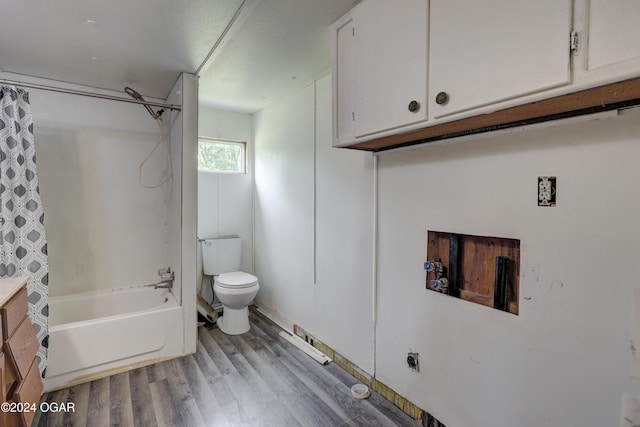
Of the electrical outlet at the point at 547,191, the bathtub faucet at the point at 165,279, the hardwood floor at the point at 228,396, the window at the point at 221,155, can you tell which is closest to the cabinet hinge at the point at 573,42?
the electrical outlet at the point at 547,191

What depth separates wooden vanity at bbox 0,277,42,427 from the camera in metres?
1.16

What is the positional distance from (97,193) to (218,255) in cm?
117

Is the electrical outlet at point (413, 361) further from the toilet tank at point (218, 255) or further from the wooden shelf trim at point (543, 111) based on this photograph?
the toilet tank at point (218, 255)

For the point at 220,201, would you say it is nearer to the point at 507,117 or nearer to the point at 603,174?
the point at 507,117

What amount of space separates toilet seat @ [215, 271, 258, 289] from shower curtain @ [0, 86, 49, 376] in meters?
1.18

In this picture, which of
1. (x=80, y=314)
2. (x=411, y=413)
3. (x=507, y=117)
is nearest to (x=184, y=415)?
(x=411, y=413)

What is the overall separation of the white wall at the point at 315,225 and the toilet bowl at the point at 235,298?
0.35 meters

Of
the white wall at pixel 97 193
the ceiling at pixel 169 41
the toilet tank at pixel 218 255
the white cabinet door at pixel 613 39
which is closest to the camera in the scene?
the white cabinet door at pixel 613 39

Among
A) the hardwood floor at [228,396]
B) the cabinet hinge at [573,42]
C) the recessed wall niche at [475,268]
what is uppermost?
the cabinet hinge at [573,42]

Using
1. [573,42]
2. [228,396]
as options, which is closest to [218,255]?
[228,396]

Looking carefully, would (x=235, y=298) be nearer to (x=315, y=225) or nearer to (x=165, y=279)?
(x=165, y=279)

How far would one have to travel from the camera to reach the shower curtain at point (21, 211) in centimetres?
184

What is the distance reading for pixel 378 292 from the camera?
193 cm

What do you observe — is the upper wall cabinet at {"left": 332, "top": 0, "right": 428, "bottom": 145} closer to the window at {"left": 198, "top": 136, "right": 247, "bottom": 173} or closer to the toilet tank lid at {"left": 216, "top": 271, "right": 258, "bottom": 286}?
the toilet tank lid at {"left": 216, "top": 271, "right": 258, "bottom": 286}
